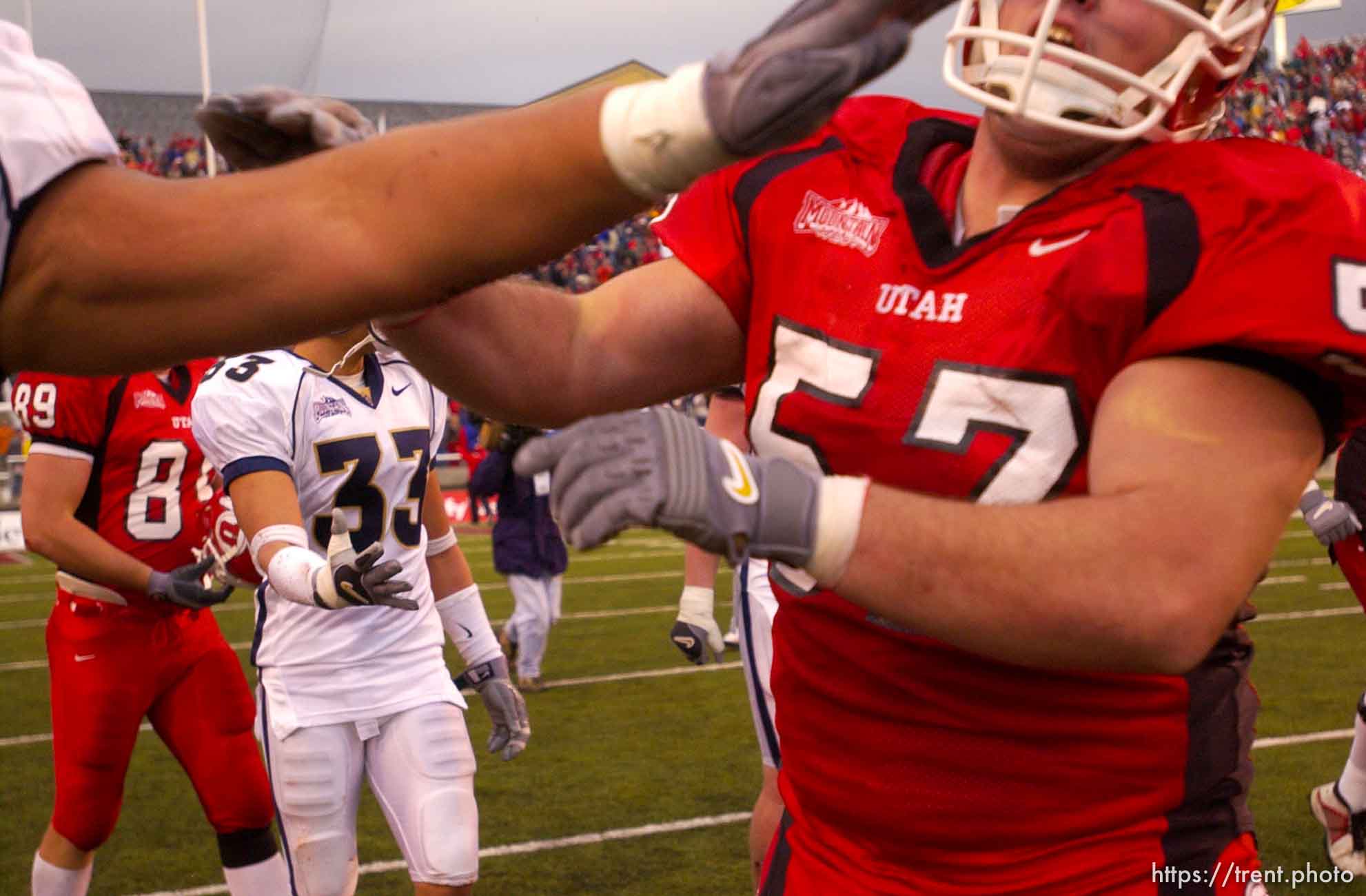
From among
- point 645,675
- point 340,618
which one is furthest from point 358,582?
point 645,675

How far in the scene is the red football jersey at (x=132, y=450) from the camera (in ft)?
14.8

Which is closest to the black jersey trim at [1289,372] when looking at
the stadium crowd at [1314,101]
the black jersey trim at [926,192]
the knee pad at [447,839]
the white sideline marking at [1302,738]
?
the black jersey trim at [926,192]

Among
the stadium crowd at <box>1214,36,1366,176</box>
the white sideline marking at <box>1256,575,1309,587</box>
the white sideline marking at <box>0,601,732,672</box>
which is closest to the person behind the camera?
the white sideline marking at <box>0,601,732,672</box>

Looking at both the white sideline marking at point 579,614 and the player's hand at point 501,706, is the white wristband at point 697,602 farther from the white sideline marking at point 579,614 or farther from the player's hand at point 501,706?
the white sideline marking at point 579,614

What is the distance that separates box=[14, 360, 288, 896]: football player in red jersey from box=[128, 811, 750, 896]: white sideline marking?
2.48 feet

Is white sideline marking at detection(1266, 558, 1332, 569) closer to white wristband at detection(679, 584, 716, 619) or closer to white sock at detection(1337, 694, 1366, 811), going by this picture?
white sock at detection(1337, 694, 1366, 811)

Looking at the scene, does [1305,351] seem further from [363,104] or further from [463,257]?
[363,104]

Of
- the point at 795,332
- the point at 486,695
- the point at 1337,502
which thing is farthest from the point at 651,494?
the point at 1337,502

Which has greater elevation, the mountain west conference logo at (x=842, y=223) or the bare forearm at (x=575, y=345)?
the mountain west conference logo at (x=842, y=223)

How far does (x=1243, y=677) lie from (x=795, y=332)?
2.54ft

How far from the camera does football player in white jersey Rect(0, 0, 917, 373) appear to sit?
1.24m

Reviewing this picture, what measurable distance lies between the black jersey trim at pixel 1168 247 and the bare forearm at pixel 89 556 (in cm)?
355

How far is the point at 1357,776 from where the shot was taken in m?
4.73

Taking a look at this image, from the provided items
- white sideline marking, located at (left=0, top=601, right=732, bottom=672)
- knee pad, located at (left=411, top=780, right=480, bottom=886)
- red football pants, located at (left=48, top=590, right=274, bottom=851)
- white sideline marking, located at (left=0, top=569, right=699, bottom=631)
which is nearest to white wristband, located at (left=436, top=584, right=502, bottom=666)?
knee pad, located at (left=411, top=780, right=480, bottom=886)
